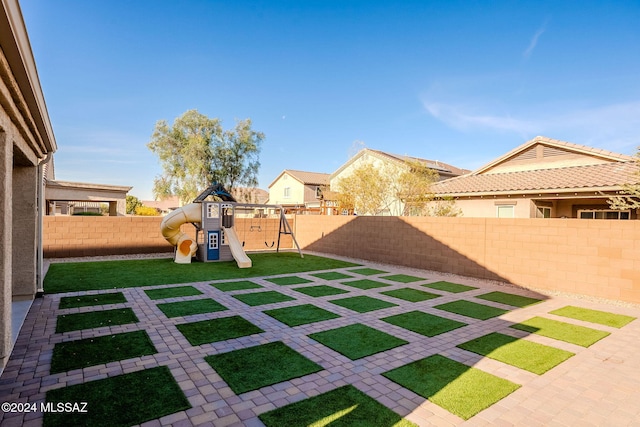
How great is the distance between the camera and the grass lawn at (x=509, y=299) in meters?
7.80

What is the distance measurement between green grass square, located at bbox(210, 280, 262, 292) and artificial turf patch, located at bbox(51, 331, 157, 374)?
11.0ft

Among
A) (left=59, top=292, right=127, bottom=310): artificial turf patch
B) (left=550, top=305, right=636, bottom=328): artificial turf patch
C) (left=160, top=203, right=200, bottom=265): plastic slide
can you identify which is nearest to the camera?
(left=550, top=305, right=636, bottom=328): artificial turf patch

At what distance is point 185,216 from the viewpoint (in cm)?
1283

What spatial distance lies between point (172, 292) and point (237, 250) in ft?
15.1

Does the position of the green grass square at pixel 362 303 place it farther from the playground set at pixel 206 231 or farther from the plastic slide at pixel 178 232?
the plastic slide at pixel 178 232

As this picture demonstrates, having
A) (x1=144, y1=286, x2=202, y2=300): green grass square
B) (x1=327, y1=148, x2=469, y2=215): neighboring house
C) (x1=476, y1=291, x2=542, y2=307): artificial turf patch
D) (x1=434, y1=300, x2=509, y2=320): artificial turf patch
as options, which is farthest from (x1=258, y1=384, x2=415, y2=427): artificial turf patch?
(x1=327, y1=148, x2=469, y2=215): neighboring house

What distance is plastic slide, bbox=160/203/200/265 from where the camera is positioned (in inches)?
492

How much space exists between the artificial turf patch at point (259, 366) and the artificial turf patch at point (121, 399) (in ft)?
1.86

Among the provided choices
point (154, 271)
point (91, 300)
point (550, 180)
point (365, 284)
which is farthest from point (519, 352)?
point (550, 180)

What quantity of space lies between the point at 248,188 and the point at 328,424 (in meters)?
27.4

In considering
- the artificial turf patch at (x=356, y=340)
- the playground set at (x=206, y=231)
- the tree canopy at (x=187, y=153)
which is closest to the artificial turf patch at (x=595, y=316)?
the artificial turf patch at (x=356, y=340)

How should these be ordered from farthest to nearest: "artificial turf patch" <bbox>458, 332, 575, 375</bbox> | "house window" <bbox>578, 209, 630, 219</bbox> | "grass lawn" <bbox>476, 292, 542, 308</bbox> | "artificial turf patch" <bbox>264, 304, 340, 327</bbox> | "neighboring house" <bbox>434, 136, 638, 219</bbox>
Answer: "neighboring house" <bbox>434, 136, 638, 219</bbox> → "house window" <bbox>578, 209, 630, 219</bbox> → "grass lawn" <bbox>476, 292, 542, 308</bbox> → "artificial turf patch" <bbox>264, 304, 340, 327</bbox> → "artificial turf patch" <bbox>458, 332, 575, 375</bbox>

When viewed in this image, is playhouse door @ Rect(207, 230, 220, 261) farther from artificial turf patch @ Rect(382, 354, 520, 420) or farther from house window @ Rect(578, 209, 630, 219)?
house window @ Rect(578, 209, 630, 219)

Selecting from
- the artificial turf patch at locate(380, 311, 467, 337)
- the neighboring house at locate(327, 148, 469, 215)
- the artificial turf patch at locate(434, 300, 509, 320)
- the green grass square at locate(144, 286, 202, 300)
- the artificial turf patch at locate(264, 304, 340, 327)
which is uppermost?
the neighboring house at locate(327, 148, 469, 215)
